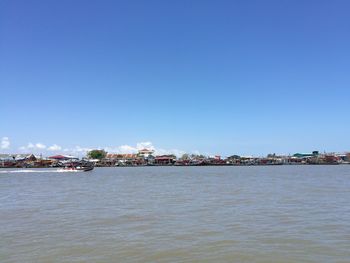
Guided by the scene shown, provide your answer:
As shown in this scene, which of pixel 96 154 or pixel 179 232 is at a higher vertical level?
pixel 96 154

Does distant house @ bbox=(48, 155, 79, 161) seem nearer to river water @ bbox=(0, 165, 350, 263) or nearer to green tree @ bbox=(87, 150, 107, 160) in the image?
green tree @ bbox=(87, 150, 107, 160)

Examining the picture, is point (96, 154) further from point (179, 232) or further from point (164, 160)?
point (179, 232)

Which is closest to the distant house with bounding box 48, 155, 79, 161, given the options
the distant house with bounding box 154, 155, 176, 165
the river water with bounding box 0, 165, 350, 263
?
the distant house with bounding box 154, 155, 176, 165

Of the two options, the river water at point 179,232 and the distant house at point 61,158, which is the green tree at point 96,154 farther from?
the river water at point 179,232

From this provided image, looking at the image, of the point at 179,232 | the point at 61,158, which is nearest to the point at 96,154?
the point at 61,158

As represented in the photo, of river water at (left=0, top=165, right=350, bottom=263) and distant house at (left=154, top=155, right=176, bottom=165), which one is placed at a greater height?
distant house at (left=154, top=155, right=176, bottom=165)

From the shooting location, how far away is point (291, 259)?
7828mm

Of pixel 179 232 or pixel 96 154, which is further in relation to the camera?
pixel 96 154

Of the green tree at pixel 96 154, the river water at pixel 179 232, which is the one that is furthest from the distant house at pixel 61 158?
the river water at pixel 179 232

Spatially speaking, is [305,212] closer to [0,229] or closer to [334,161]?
[0,229]

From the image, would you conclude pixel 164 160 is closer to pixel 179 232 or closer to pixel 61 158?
pixel 61 158

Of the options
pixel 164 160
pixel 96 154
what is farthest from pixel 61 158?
pixel 164 160

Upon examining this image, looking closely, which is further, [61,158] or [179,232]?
[61,158]

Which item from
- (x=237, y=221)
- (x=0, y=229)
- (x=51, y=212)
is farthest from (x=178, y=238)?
(x=51, y=212)
